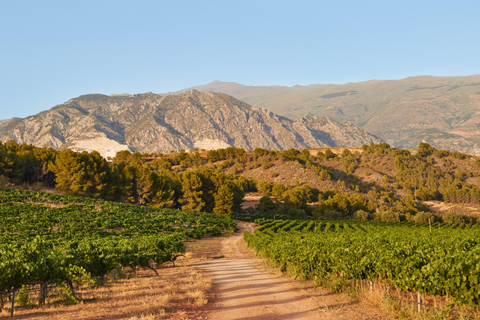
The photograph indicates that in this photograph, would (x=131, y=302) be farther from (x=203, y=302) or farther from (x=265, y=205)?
(x=265, y=205)

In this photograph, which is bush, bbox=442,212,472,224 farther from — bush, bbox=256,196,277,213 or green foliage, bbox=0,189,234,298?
green foliage, bbox=0,189,234,298

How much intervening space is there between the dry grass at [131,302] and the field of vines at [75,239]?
22.4 inches

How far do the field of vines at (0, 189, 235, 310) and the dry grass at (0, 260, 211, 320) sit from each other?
57cm

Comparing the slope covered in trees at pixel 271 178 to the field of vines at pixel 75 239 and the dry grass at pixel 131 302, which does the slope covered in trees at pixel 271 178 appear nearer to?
the field of vines at pixel 75 239

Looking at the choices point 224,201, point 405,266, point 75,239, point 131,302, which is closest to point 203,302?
point 131,302

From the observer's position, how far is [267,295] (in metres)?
14.0

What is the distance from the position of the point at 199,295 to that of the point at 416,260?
7.69 metres

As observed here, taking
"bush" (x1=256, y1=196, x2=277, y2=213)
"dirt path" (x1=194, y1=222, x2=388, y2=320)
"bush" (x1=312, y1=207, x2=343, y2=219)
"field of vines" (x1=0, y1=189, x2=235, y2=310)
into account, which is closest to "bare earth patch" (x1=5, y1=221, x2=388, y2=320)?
"dirt path" (x1=194, y1=222, x2=388, y2=320)

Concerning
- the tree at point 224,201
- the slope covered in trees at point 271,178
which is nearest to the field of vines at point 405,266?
the tree at point 224,201

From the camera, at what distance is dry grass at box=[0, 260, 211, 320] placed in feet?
34.9

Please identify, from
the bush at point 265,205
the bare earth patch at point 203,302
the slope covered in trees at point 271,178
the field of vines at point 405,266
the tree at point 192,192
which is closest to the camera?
the field of vines at point 405,266

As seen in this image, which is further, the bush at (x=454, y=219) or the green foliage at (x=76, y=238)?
the bush at (x=454, y=219)

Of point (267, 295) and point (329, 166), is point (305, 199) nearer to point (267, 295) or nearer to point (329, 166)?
point (329, 166)

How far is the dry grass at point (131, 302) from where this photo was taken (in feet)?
34.9
